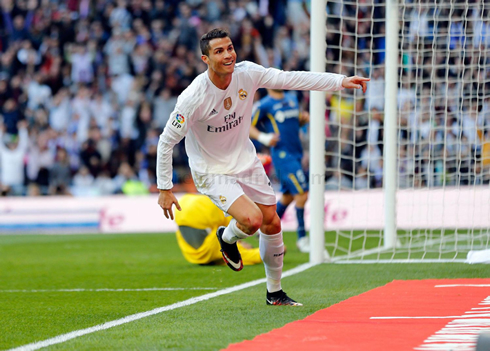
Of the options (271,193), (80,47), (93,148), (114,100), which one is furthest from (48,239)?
(271,193)

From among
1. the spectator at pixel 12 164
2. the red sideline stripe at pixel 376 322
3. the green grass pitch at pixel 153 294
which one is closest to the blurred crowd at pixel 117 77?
the spectator at pixel 12 164

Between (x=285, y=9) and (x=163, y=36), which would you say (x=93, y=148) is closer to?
(x=163, y=36)

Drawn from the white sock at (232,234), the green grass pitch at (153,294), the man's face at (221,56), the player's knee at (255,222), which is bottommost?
the green grass pitch at (153,294)

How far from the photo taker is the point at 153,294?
685 centimetres

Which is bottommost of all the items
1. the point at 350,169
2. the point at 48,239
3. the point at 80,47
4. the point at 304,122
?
the point at 48,239

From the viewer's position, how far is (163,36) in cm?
2036

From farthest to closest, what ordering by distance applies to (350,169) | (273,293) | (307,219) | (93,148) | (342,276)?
(93,148)
(350,169)
(307,219)
(342,276)
(273,293)

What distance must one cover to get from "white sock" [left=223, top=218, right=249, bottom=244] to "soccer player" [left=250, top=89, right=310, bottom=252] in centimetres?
476

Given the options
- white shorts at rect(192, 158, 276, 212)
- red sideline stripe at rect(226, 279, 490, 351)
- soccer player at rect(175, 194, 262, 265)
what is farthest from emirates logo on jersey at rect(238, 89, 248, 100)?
soccer player at rect(175, 194, 262, 265)

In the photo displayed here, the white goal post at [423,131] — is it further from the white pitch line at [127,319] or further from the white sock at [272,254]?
the white sock at [272,254]

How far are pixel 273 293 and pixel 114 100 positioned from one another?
1439 cm

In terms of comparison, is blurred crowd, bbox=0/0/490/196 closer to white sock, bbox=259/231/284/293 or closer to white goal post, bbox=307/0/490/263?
white goal post, bbox=307/0/490/263

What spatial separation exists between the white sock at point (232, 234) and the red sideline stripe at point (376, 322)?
0.82m

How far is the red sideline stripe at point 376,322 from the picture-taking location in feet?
13.2
